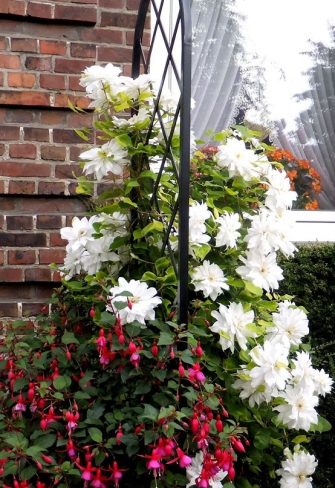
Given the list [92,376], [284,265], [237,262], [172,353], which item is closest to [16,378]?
[92,376]

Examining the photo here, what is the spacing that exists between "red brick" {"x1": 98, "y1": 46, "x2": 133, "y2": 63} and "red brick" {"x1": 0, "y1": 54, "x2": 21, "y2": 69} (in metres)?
0.38

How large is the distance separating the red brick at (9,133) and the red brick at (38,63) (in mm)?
288

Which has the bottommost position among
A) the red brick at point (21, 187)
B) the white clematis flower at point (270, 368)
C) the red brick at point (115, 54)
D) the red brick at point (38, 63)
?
the white clematis flower at point (270, 368)

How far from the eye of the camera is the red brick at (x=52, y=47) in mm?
3178

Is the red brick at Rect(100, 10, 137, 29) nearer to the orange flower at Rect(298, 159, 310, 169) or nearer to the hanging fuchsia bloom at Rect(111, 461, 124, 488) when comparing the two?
the orange flower at Rect(298, 159, 310, 169)

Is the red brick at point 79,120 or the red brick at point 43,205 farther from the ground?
the red brick at point 79,120

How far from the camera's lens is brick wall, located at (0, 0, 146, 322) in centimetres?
315

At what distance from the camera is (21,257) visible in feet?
10.4

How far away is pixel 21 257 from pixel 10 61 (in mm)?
882

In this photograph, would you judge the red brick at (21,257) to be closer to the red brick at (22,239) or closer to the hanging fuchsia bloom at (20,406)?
the red brick at (22,239)

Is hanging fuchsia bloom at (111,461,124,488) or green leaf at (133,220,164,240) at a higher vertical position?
green leaf at (133,220,164,240)

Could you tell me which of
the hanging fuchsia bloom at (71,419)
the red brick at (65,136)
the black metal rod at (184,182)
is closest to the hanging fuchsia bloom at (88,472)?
the hanging fuchsia bloom at (71,419)

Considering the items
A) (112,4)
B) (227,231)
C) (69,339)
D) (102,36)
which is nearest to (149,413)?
(69,339)

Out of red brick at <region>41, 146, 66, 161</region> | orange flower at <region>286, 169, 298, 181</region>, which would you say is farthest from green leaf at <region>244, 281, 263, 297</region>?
orange flower at <region>286, 169, 298, 181</region>
